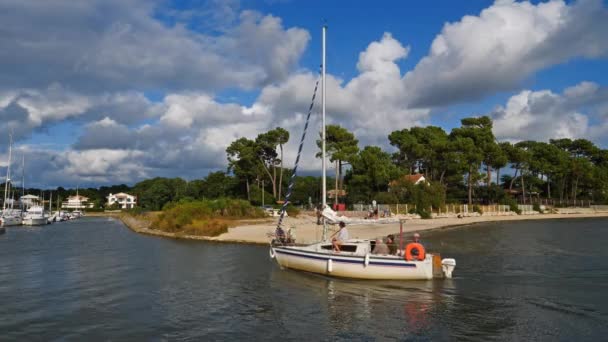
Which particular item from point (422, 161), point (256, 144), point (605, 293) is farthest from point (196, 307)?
point (422, 161)

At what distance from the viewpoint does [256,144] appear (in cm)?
8525

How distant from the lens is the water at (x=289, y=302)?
43.8 feet

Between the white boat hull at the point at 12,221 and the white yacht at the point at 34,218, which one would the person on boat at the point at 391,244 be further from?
the white yacht at the point at 34,218

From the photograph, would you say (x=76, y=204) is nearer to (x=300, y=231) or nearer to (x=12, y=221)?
(x=12, y=221)

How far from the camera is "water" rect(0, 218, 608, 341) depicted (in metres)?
13.4

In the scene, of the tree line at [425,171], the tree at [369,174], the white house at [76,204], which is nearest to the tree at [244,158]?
the tree line at [425,171]

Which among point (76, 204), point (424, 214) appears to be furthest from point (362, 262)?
point (76, 204)

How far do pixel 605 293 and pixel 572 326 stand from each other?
544cm

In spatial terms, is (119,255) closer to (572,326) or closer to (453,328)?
(453,328)

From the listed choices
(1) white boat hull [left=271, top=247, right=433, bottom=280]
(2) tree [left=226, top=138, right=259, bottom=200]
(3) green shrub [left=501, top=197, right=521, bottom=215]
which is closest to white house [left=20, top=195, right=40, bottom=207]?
(2) tree [left=226, top=138, right=259, bottom=200]

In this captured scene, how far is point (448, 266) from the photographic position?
806 inches

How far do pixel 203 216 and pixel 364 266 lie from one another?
3270 cm

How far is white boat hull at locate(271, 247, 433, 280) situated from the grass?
23235 millimetres

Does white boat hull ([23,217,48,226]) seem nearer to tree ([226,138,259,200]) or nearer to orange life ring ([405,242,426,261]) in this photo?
tree ([226,138,259,200])
